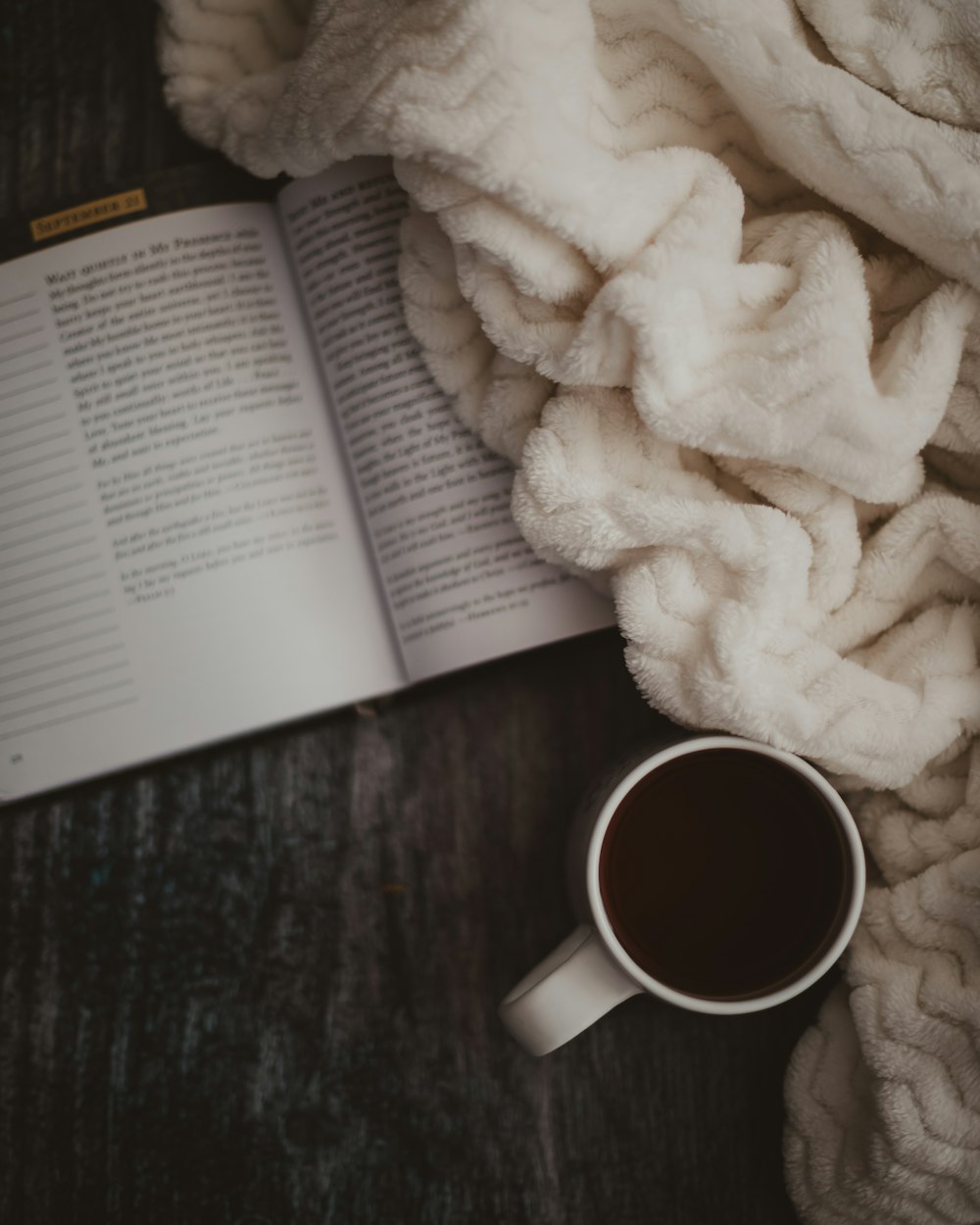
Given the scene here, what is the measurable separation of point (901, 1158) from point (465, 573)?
0.44m

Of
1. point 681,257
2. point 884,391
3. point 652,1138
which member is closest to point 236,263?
point 681,257

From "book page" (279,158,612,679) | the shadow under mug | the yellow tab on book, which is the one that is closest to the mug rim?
the shadow under mug

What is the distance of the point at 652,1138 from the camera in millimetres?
611

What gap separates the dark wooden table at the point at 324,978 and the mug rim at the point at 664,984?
16 cm

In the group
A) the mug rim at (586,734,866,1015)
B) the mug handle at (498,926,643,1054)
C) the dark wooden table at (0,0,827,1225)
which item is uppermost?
the mug rim at (586,734,866,1015)

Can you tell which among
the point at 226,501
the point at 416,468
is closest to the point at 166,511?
the point at 226,501

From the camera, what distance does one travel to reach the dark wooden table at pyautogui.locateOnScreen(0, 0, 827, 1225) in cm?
61

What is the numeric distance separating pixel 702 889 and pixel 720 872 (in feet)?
0.05

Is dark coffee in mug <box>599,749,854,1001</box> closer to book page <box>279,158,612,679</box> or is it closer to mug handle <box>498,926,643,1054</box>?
mug handle <box>498,926,643,1054</box>

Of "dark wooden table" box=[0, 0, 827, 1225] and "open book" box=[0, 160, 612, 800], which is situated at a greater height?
"open book" box=[0, 160, 612, 800]

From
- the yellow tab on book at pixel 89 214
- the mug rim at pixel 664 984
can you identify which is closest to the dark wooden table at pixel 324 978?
the yellow tab on book at pixel 89 214

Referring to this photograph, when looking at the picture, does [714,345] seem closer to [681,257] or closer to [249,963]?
[681,257]

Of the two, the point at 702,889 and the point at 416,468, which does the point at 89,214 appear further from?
the point at 702,889

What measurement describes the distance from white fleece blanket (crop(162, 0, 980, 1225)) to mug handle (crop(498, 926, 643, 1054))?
0.49 feet
